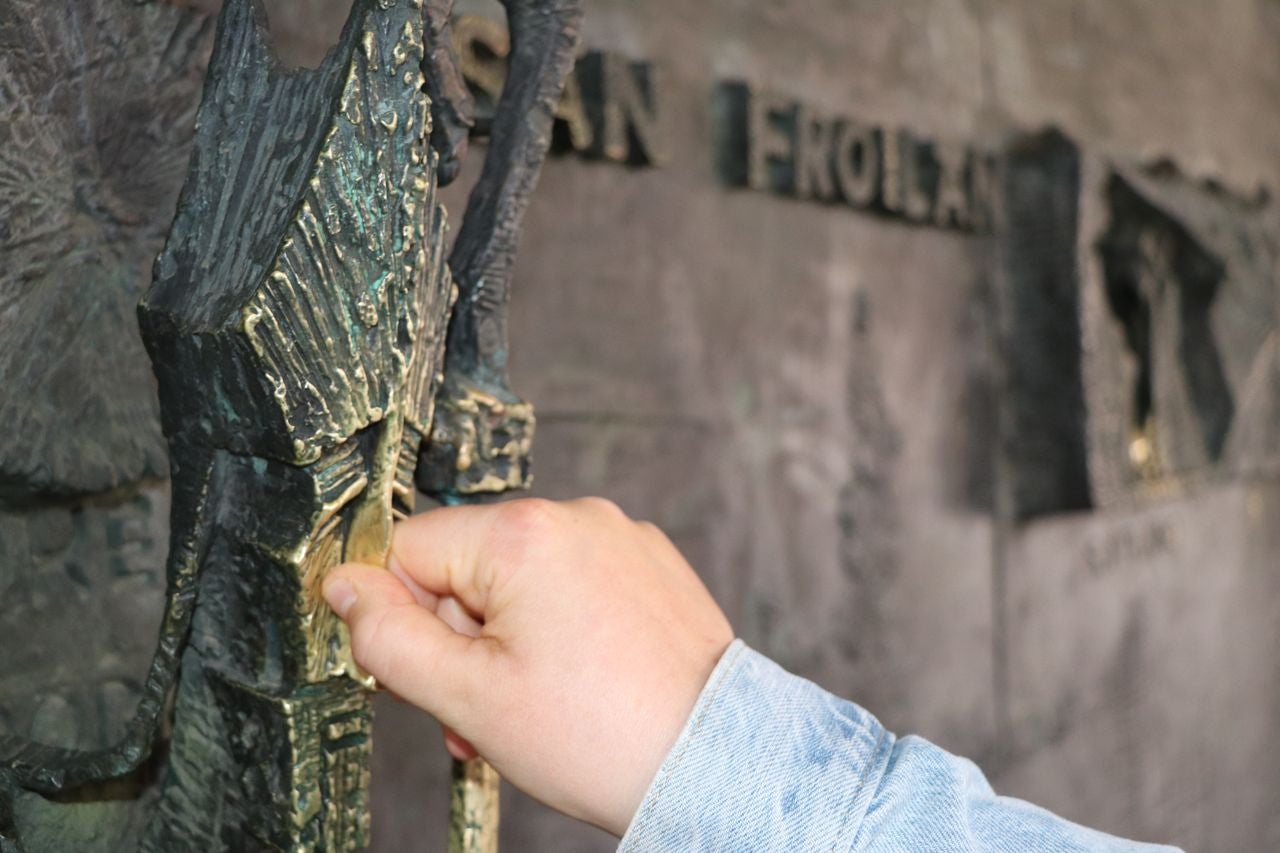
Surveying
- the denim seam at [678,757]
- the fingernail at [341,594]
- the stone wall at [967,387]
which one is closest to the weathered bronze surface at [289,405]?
the fingernail at [341,594]

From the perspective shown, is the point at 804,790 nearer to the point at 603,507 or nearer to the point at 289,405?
the point at 603,507

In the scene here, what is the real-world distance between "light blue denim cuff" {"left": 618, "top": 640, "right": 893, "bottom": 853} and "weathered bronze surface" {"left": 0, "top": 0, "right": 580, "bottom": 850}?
6.2 inches

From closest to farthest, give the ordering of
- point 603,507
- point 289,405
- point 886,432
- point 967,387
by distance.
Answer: point 289,405 < point 603,507 < point 886,432 < point 967,387

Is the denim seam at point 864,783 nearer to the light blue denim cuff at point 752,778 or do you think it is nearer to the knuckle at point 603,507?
the light blue denim cuff at point 752,778


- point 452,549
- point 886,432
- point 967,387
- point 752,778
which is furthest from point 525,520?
point 967,387

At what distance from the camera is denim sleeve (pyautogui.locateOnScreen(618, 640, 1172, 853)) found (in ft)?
1.87

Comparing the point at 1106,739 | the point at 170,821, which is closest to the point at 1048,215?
the point at 1106,739

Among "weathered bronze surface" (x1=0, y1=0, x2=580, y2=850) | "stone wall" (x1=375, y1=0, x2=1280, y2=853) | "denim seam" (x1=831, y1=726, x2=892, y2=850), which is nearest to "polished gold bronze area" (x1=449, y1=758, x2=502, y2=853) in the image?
"weathered bronze surface" (x1=0, y1=0, x2=580, y2=850)

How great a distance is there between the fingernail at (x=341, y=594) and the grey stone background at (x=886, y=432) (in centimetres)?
24

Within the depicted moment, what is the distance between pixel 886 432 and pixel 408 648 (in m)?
1.02

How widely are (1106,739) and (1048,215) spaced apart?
856 mm

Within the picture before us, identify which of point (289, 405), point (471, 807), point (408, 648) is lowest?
point (471, 807)

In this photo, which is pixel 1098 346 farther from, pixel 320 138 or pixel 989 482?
pixel 320 138

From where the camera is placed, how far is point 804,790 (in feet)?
1.92
